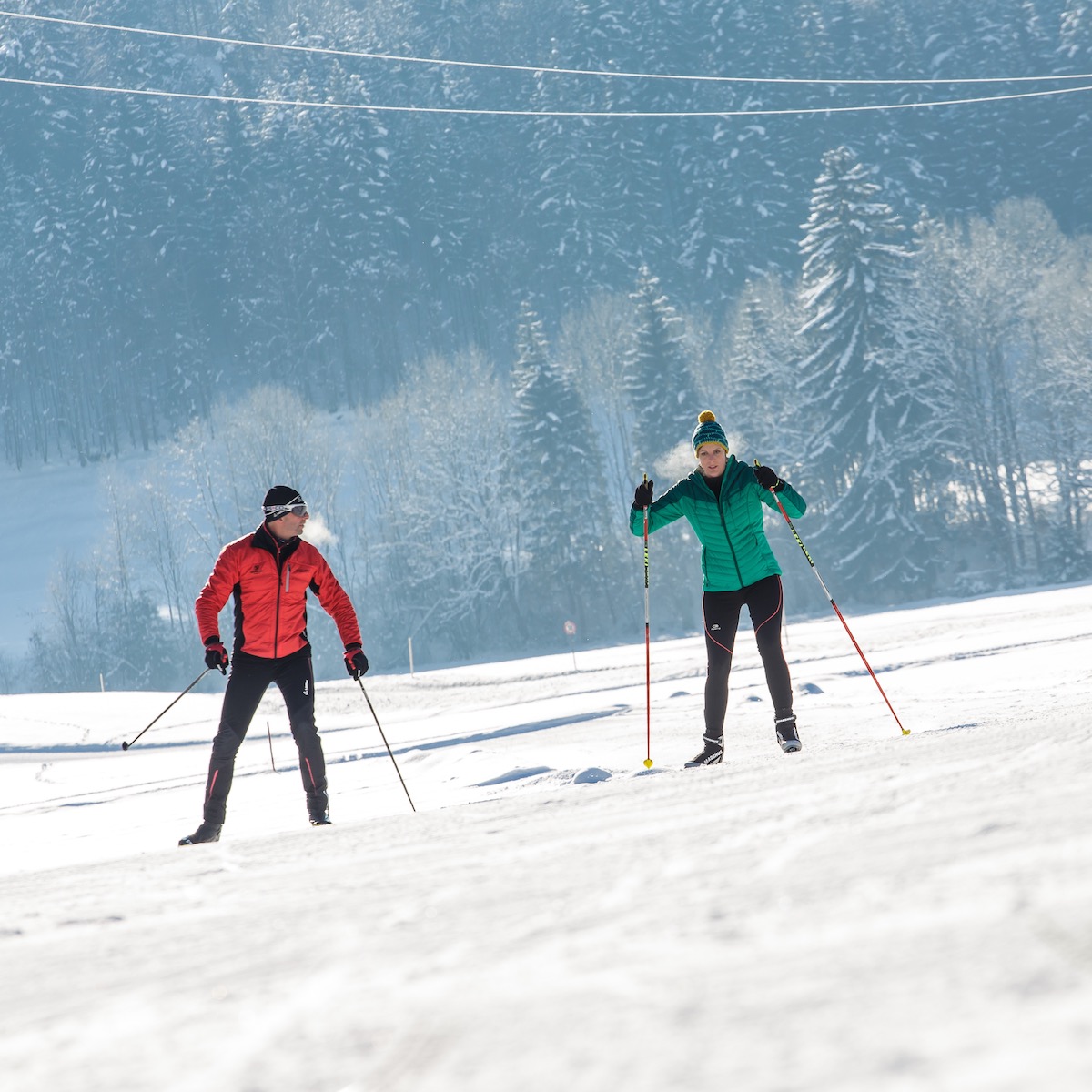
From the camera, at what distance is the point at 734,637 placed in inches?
249

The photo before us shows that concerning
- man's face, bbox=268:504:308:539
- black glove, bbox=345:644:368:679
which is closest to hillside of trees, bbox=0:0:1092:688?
black glove, bbox=345:644:368:679

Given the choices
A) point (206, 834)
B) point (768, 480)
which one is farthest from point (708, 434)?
point (206, 834)

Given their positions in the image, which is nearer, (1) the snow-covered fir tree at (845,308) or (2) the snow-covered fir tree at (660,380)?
(1) the snow-covered fir tree at (845,308)

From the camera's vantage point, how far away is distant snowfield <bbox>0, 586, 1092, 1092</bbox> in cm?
123

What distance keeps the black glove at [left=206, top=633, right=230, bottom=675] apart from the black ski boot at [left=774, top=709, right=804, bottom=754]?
3.08 meters

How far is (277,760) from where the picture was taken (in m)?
13.1

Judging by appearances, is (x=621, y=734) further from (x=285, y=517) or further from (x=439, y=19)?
(x=439, y=19)

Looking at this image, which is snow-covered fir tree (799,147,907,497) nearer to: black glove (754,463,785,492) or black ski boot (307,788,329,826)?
black glove (754,463,785,492)

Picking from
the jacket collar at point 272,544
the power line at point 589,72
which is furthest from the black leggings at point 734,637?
the power line at point 589,72

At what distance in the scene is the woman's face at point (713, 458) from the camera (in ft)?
20.3

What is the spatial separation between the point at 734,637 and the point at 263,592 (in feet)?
8.74

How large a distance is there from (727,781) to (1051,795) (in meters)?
1.32

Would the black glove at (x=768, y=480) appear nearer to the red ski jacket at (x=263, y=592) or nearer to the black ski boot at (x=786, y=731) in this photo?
the black ski boot at (x=786, y=731)

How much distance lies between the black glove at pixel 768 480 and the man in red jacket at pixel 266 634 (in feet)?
7.96
